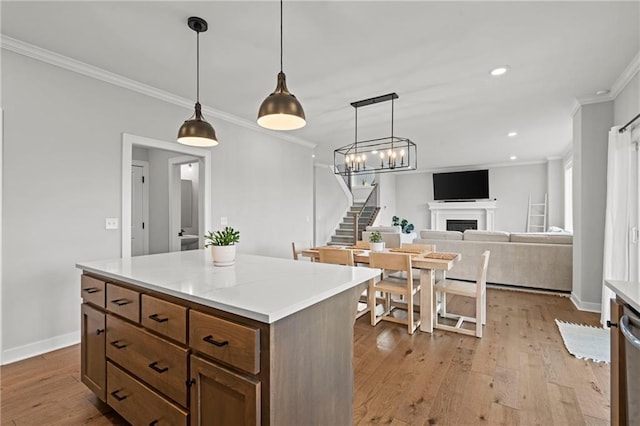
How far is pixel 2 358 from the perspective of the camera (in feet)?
8.37

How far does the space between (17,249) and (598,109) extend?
20.5ft

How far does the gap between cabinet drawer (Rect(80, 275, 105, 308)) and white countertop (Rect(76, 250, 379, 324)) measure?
0.21 feet

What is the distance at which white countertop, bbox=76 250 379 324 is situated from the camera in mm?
1200

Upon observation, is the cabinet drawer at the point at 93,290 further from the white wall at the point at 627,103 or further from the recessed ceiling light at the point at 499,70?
the white wall at the point at 627,103

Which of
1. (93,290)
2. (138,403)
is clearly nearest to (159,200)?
(93,290)

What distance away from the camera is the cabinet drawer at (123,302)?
1.61m

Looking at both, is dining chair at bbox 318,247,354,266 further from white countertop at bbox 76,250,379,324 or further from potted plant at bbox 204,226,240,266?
potted plant at bbox 204,226,240,266

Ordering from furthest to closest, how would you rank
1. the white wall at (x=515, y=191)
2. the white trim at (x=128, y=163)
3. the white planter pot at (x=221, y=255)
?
the white wall at (x=515, y=191)
the white trim at (x=128, y=163)
the white planter pot at (x=221, y=255)

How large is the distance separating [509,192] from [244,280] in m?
9.70

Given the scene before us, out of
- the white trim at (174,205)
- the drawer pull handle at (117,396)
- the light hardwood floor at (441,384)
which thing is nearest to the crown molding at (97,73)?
the white trim at (174,205)

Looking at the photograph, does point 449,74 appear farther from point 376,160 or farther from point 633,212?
point 376,160

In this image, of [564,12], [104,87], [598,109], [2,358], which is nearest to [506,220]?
[598,109]

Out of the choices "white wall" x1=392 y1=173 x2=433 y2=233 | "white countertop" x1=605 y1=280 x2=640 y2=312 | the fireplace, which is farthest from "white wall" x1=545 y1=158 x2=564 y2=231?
"white countertop" x1=605 y1=280 x2=640 y2=312

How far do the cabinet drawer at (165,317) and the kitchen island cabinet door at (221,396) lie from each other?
14cm
